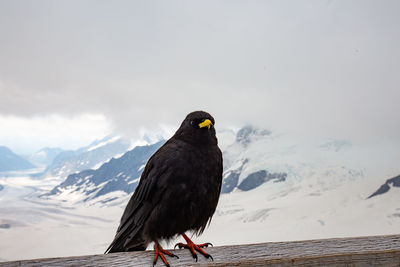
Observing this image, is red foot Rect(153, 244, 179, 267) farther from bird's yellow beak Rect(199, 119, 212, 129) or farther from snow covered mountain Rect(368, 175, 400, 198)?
snow covered mountain Rect(368, 175, 400, 198)

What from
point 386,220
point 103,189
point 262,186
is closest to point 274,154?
point 262,186

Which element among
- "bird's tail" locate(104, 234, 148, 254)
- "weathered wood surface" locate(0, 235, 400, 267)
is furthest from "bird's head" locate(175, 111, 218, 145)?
"weathered wood surface" locate(0, 235, 400, 267)

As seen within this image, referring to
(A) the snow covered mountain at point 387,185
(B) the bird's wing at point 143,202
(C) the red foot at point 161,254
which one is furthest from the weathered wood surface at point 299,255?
(A) the snow covered mountain at point 387,185

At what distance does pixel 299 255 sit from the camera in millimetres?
2764

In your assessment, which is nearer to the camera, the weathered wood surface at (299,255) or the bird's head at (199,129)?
the weathered wood surface at (299,255)

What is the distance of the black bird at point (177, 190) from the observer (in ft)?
12.8

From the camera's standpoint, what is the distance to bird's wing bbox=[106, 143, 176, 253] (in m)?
3.99

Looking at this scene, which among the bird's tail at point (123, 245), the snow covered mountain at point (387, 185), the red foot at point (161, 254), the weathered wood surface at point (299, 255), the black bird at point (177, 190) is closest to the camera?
the weathered wood surface at point (299, 255)

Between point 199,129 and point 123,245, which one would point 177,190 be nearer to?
point 199,129

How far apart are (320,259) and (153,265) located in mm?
1324

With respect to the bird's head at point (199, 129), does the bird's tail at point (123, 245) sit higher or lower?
lower

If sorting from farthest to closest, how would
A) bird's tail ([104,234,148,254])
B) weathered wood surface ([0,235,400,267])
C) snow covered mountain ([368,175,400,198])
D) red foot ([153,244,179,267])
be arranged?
snow covered mountain ([368,175,400,198]), bird's tail ([104,234,148,254]), red foot ([153,244,179,267]), weathered wood surface ([0,235,400,267])

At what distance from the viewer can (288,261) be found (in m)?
2.71

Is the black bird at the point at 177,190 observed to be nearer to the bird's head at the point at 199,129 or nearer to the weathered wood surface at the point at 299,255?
the bird's head at the point at 199,129
